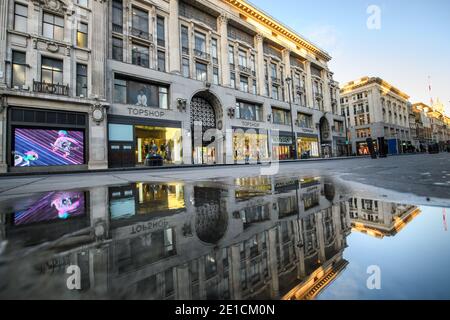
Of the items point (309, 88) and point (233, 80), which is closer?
point (233, 80)

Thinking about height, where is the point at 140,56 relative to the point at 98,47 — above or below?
above

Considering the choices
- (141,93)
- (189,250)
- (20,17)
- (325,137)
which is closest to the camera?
(189,250)

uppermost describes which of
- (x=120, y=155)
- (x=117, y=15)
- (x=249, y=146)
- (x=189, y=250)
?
(x=117, y=15)

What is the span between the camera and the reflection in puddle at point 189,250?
657mm

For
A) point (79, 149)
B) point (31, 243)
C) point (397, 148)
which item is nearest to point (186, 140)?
point (79, 149)

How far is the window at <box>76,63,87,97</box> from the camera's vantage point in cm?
1457

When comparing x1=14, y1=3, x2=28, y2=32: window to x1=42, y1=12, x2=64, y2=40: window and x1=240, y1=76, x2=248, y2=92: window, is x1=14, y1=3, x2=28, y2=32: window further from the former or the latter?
x1=240, y1=76, x2=248, y2=92: window

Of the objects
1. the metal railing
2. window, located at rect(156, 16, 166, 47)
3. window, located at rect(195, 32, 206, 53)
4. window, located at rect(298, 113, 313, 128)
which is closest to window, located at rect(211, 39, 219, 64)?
window, located at rect(195, 32, 206, 53)

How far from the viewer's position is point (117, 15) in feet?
56.5

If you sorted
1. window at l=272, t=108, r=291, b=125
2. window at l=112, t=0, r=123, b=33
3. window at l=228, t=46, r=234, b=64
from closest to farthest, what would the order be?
window at l=112, t=0, r=123, b=33, window at l=228, t=46, r=234, b=64, window at l=272, t=108, r=291, b=125

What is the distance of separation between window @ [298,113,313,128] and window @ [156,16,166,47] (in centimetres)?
2203

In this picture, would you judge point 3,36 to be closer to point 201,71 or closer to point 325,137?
point 201,71

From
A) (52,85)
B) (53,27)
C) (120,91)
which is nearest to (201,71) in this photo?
(120,91)

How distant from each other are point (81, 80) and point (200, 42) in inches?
499
